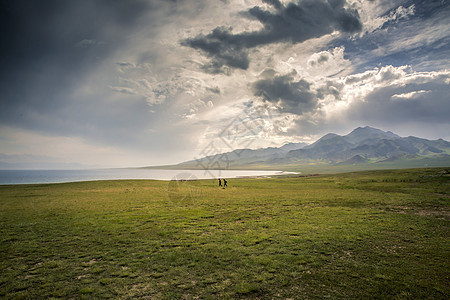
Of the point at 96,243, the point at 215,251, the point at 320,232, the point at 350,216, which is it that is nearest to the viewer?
the point at 215,251

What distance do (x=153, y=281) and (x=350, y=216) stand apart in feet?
62.1

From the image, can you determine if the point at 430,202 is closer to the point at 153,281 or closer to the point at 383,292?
the point at 383,292

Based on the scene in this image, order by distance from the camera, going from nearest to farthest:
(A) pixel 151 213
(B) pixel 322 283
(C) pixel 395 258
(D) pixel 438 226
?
(B) pixel 322 283, (C) pixel 395 258, (D) pixel 438 226, (A) pixel 151 213

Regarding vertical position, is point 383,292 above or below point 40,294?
below

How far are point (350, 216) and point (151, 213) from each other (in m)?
21.3

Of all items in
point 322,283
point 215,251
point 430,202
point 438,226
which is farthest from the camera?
point 430,202

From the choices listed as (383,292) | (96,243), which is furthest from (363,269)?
(96,243)

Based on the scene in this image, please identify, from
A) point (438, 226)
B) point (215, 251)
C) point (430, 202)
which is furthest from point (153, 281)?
point (430, 202)

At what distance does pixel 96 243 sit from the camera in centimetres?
1316

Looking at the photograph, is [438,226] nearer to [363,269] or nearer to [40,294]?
[363,269]

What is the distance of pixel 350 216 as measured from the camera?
19.0 m

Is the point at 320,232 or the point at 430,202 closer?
the point at 320,232

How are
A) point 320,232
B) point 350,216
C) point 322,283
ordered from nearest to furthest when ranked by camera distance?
point 322,283 → point 320,232 → point 350,216

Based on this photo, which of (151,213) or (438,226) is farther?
(151,213)
